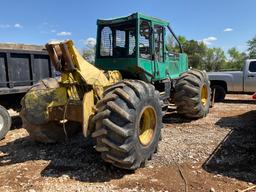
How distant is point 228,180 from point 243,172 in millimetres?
427

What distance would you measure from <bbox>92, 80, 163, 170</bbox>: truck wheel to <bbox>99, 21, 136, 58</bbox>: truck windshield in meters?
1.96

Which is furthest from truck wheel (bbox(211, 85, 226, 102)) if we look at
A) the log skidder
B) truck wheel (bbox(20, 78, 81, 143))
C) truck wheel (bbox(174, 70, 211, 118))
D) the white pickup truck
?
truck wheel (bbox(20, 78, 81, 143))

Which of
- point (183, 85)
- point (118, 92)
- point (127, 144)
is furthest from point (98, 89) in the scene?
point (183, 85)

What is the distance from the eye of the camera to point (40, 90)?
18.4ft

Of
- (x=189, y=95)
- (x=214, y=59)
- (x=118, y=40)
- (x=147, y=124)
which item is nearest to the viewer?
(x=147, y=124)

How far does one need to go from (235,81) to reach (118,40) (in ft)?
25.2

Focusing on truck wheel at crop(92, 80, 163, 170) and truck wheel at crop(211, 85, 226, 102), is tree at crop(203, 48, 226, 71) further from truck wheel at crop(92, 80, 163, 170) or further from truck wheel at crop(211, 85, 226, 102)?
truck wheel at crop(92, 80, 163, 170)

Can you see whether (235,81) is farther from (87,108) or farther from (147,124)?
(87,108)

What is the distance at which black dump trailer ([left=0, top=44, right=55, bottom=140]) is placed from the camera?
24.3ft

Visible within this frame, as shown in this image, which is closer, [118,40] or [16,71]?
[118,40]

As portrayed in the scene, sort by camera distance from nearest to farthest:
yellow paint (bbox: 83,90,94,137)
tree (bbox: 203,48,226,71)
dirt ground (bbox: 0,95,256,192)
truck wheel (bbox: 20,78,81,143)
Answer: dirt ground (bbox: 0,95,256,192) < yellow paint (bbox: 83,90,94,137) < truck wheel (bbox: 20,78,81,143) < tree (bbox: 203,48,226,71)

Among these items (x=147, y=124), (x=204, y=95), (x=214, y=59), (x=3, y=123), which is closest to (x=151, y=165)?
(x=147, y=124)

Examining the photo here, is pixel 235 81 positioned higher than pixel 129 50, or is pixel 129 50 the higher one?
pixel 129 50

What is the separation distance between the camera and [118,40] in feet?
23.3
